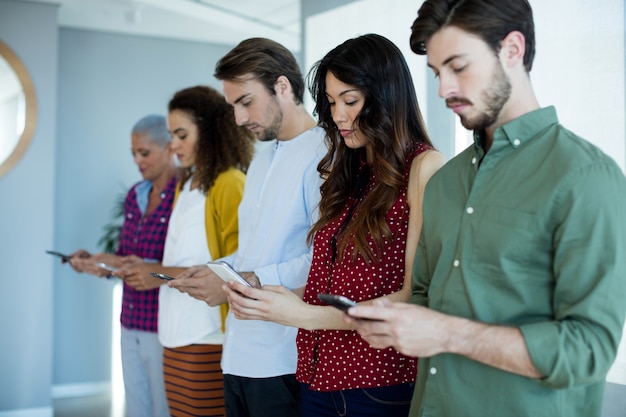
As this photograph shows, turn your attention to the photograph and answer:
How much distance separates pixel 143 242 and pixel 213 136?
24.8 inches

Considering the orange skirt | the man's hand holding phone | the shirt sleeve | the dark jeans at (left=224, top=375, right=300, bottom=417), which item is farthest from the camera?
the orange skirt

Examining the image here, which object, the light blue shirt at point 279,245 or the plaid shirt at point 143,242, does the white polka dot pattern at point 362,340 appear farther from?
the plaid shirt at point 143,242

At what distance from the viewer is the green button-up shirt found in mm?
1068

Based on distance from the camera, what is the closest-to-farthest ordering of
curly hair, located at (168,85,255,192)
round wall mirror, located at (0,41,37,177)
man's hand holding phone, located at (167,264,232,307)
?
man's hand holding phone, located at (167,264,232,307)
curly hair, located at (168,85,255,192)
round wall mirror, located at (0,41,37,177)

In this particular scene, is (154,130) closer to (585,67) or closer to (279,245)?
(279,245)

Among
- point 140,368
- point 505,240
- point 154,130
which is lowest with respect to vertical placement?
point 140,368

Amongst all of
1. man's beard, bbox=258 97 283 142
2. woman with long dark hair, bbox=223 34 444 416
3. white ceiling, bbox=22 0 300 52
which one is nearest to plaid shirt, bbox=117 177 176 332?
man's beard, bbox=258 97 283 142

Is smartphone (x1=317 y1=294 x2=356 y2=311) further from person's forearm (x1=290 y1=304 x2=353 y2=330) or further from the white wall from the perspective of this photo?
the white wall

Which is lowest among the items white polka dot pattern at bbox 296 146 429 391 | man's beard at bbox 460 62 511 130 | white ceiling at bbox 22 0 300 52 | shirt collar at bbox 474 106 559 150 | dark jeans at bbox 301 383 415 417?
dark jeans at bbox 301 383 415 417

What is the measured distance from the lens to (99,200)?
18.2 feet

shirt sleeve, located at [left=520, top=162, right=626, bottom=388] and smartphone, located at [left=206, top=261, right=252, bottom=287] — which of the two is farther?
smartphone, located at [left=206, top=261, right=252, bottom=287]

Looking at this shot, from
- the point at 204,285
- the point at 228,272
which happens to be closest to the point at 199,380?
→ the point at 204,285

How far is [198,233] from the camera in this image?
2652 millimetres

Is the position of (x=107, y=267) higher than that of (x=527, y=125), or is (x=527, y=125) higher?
(x=527, y=125)
